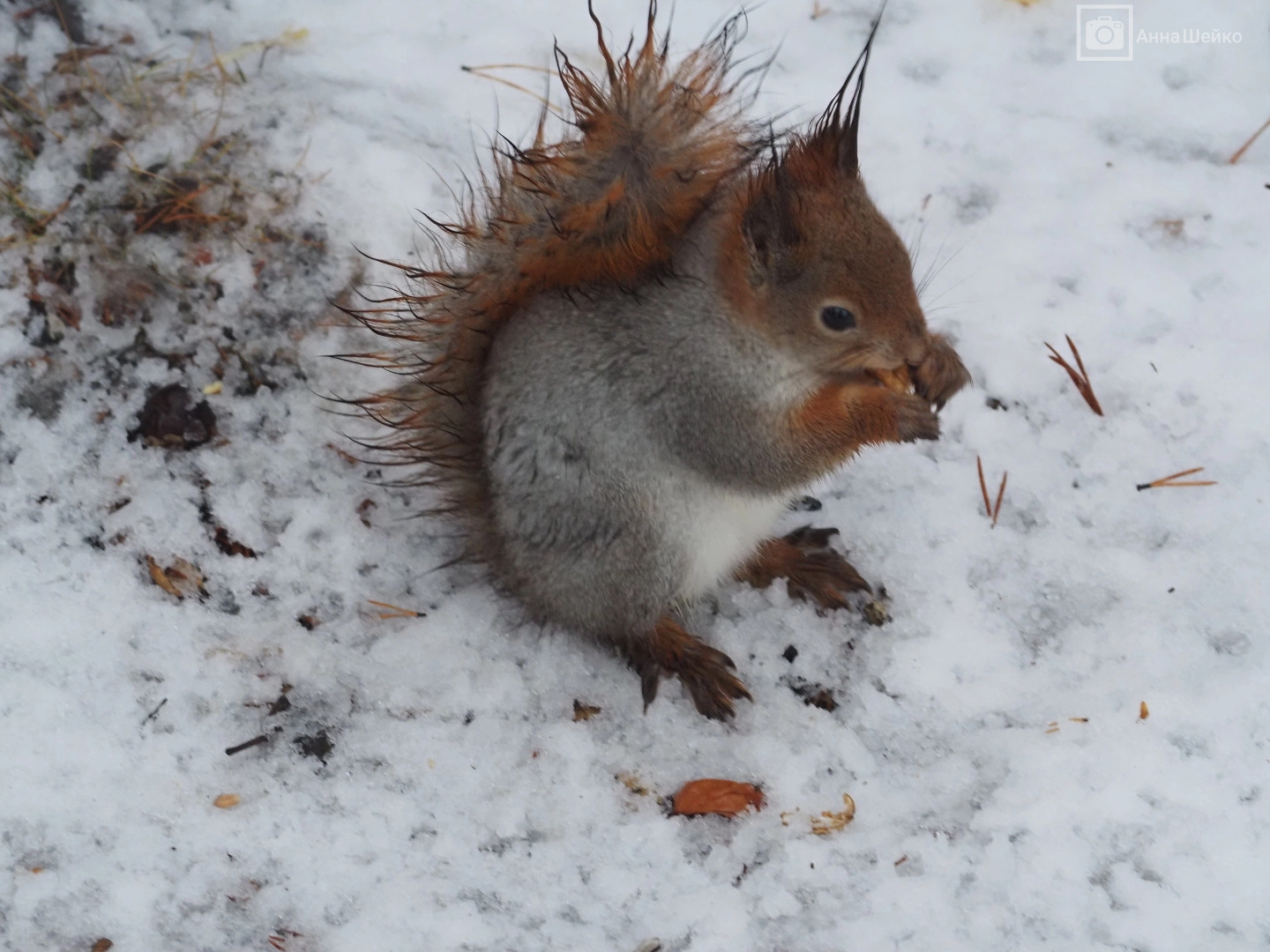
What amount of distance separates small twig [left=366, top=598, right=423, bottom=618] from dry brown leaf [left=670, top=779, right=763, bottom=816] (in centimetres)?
54

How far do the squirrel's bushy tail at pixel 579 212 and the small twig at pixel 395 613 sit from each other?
0.91ft

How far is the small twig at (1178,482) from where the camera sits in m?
1.99

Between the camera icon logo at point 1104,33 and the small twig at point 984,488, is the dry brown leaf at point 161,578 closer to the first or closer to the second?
the small twig at point 984,488

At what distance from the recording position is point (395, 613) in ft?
6.15

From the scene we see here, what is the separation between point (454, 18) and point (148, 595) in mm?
1433

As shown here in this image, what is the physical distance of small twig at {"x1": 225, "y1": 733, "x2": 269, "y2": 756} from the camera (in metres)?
1.70

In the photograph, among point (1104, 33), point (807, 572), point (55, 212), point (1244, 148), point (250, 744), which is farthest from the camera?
point (1104, 33)

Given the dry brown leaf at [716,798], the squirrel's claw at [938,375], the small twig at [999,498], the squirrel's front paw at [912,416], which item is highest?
the squirrel's claw at [938,375]

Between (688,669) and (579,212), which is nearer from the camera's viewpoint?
(579,212)

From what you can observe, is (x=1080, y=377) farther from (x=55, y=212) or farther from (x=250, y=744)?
(x=55, y=212)

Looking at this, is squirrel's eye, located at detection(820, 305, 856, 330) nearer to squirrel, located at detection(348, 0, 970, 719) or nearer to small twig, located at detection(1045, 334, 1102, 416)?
squirrel, located at detection(348, 0, 970, 719)

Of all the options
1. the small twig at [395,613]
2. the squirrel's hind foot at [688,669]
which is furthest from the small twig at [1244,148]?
the small twig at [395,613]

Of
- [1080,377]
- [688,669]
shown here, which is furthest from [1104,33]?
[688,669]

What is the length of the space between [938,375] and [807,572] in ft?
1.58
